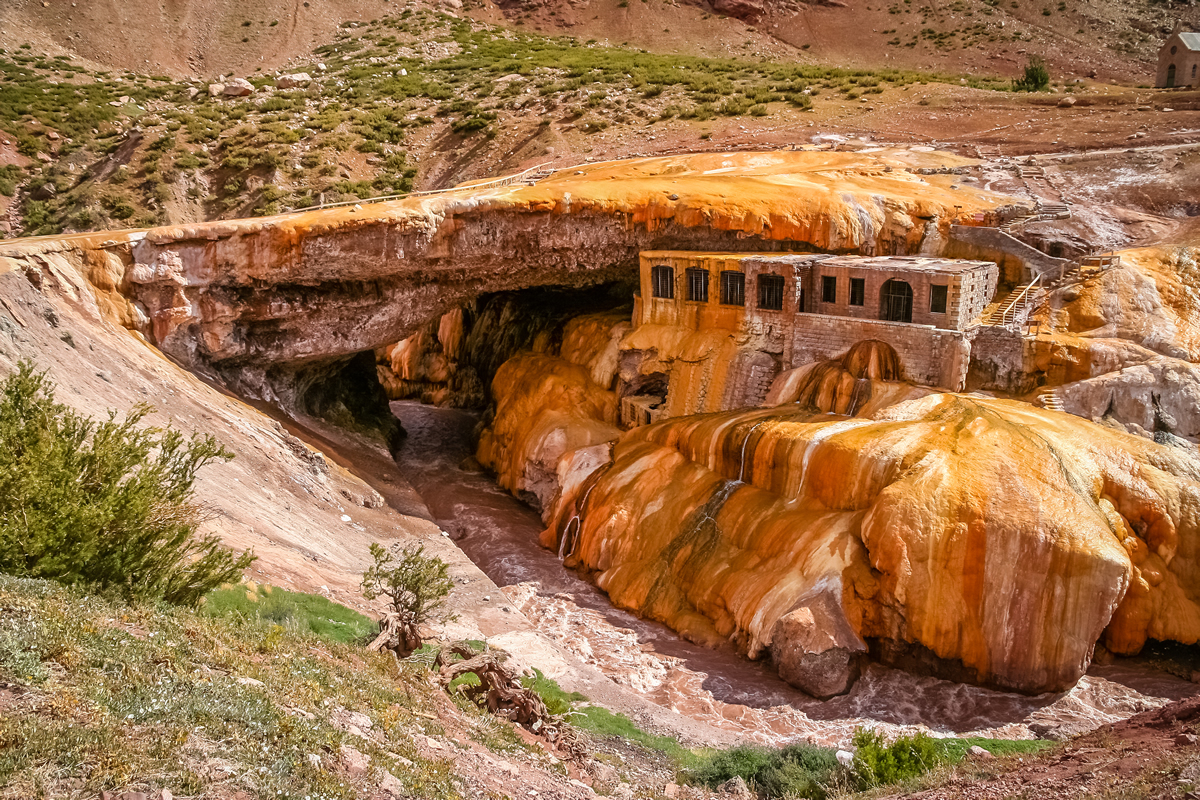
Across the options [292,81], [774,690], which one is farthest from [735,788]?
[292,81]

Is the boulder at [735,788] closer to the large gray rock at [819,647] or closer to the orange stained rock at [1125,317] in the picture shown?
the large gray rock at [819,647]

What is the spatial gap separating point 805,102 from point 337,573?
4001 centimetres

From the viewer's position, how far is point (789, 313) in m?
28.5

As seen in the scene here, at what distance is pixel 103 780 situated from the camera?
7309mm

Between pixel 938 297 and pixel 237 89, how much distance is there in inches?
1833

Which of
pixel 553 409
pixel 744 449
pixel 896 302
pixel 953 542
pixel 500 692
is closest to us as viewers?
pixel 500 692

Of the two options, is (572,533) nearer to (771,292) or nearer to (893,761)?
(771,292)

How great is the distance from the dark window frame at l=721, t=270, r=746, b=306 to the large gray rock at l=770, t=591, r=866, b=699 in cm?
1177

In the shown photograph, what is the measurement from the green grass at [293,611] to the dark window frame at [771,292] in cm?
1637

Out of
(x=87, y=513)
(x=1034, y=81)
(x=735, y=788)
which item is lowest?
(x=735, y=788)

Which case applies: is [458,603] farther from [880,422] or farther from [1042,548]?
[1042,548]

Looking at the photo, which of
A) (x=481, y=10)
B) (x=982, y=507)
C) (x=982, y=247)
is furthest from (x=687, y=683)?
(x=481, y=10)

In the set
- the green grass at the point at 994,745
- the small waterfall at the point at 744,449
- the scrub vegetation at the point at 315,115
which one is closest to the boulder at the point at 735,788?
the green grass at the point at 994,745

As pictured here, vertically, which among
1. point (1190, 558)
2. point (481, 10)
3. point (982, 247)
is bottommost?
point (1190, 558)
